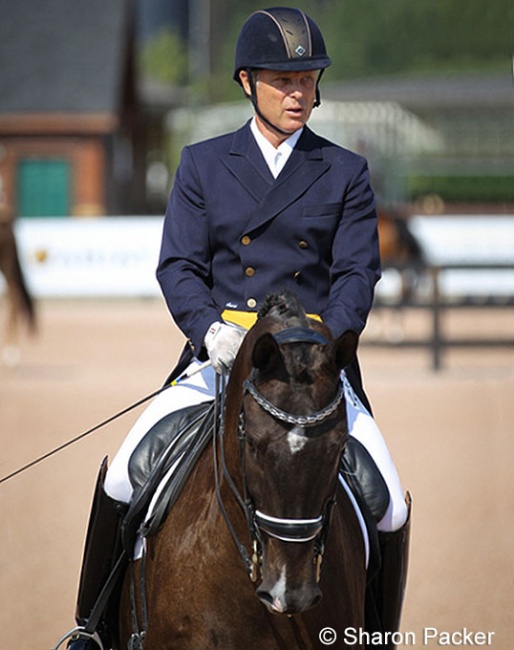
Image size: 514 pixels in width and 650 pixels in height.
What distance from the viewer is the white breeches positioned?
401 cm

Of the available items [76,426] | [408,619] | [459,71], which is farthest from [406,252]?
[459,71]

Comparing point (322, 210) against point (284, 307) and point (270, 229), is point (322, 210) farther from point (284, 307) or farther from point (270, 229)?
point (284, 307)

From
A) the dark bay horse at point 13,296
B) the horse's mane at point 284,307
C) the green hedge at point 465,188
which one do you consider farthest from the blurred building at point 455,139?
the horse's mane at point 284,307

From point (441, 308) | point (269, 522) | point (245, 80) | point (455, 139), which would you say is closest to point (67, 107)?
point (455, 139)

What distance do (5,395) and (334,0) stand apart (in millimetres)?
68172

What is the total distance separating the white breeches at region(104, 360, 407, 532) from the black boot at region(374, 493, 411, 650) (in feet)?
0.22

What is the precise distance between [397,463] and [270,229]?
21.5 ft

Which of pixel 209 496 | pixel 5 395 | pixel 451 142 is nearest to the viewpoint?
pixel 209 496

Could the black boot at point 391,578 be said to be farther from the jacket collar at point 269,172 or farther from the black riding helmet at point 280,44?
the black riding helmet at point 280,44

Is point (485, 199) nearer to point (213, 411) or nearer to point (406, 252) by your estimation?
point (406, 252)

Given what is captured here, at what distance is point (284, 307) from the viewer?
338 cm

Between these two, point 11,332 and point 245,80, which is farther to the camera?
point 11,332

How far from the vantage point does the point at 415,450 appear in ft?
35.9

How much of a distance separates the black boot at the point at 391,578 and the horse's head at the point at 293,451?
0.97 metres
